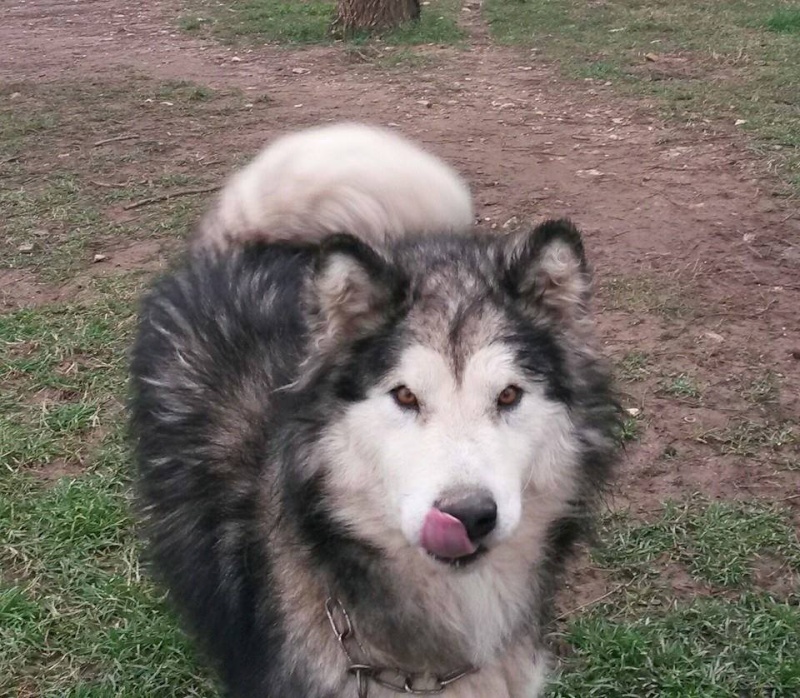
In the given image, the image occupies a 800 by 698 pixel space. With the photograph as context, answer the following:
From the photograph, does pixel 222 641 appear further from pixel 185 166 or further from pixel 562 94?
pixel 562 94

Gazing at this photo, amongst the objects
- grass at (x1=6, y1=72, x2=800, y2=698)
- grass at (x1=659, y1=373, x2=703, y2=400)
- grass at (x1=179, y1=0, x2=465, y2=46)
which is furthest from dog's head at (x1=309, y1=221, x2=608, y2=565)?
grass at (x1=179, y1=0, x2=465, y2=46)

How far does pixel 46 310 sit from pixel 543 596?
11.4ft

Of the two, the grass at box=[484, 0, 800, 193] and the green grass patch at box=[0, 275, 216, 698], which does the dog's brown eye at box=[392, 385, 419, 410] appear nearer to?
the green grass patch at box=[0, 275, 216, 698]

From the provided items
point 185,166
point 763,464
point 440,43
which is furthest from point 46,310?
point 440,43

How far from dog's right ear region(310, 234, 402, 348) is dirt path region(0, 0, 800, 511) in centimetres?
180

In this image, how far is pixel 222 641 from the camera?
2434mm

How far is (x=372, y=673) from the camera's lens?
215cm

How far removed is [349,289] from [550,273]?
0.47 m

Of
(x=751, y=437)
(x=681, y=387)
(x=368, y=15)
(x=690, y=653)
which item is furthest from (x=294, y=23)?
(x=690, y=653)

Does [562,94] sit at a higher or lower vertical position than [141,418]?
lower

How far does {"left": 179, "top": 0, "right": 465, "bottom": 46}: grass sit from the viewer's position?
10.4 metres

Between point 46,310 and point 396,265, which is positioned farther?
point 46,310

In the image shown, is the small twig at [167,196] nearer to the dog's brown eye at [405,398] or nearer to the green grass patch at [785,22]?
the dog's brown eye at [405,398]

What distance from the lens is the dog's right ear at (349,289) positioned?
198cm
